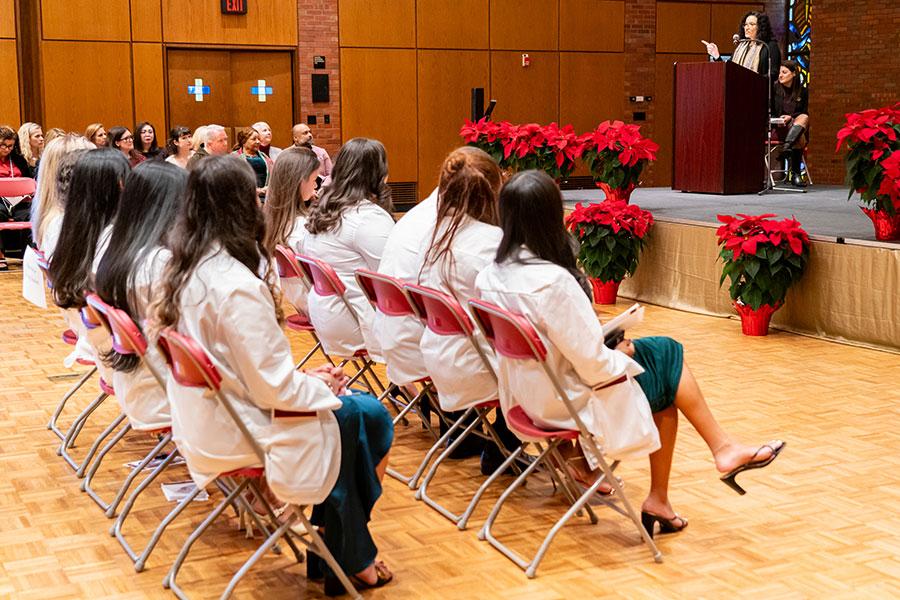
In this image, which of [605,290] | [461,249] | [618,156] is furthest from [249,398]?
[618,156]

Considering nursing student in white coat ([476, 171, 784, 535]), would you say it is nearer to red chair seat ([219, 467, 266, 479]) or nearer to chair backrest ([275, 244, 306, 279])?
red chair seat ([219, 467, 266, 479])

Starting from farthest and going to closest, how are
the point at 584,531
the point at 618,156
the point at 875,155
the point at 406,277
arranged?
the point at 618,156, the point at 875,155, the point at 406,277, the point at 584,531

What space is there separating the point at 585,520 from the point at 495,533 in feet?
1.16

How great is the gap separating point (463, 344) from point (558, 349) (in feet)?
2.17

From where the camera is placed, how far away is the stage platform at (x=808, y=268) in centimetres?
689

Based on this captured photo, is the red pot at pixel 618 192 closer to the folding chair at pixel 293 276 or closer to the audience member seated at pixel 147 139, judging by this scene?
the folding chair at pixel 293 276

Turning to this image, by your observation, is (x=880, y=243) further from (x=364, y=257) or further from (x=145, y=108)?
(x=145, y=108)

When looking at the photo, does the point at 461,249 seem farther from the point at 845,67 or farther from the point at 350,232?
the point at 845,67

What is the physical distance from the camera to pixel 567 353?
3.39 m

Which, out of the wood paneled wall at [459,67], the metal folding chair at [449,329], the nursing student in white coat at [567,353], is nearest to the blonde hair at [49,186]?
the metal folding chair at [449,329]

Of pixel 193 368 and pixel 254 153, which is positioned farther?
pixel 254 153

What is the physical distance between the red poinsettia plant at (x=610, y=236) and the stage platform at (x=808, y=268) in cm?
29

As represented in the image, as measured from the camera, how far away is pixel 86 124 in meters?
13.1

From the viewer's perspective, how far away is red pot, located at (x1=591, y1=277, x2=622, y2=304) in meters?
8.70
